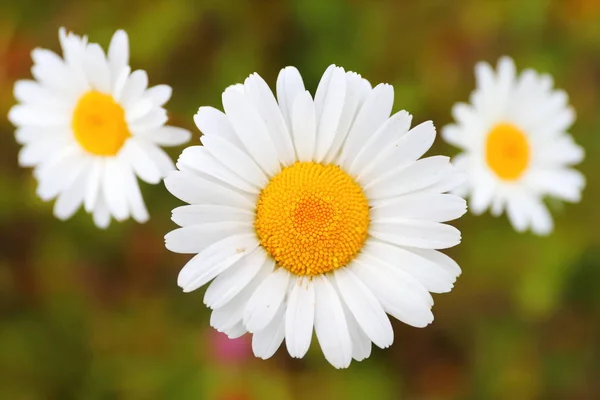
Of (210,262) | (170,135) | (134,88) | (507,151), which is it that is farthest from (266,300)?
(507,151)

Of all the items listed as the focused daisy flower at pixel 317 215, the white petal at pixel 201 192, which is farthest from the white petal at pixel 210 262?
the white petal at pixel 201 192

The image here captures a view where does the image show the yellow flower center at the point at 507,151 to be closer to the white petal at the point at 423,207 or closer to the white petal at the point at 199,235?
the white petal at the point at 423,207

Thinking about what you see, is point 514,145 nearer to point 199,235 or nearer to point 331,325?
point 331,325

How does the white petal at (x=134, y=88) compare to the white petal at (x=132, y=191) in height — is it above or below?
above

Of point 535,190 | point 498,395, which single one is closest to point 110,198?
point 535,190

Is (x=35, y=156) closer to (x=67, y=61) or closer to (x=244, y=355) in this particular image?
(x=67, y=61)

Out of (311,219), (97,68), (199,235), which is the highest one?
(97,68)
